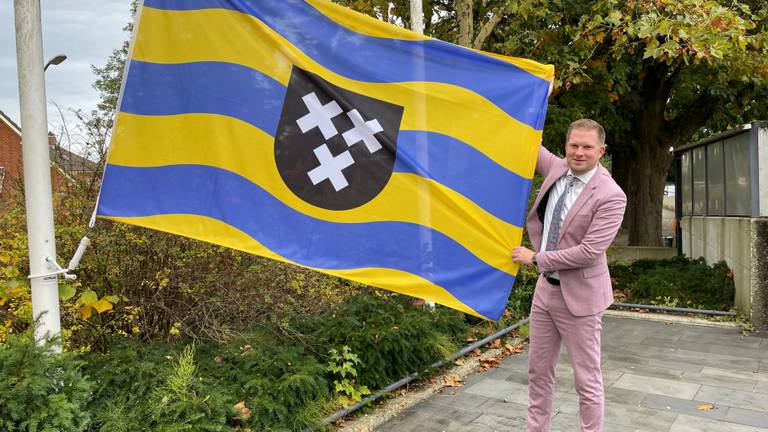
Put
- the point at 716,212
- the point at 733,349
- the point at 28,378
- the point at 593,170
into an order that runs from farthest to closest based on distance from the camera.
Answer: the point at 716,212 → the point at 733,349 → the point at 593,170 → the point at 28,378

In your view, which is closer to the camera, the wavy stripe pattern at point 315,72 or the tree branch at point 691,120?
the wavy stripe pattern at point 315,72

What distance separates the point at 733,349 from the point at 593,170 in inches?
182

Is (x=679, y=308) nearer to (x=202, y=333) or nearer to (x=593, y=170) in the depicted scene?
(x=593, y=170)

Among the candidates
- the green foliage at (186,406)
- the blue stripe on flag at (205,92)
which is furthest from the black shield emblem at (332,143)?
the green foliage at (186,406)

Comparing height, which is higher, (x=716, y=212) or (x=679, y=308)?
(x=716, y=212)

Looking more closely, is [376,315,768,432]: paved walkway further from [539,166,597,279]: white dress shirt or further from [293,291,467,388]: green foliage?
[539,166,597,279]: white dress shirt

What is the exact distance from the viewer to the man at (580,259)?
339cm

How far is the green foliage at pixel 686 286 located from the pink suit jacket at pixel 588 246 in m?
6.20

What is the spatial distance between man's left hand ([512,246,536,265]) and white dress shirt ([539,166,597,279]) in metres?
0.12

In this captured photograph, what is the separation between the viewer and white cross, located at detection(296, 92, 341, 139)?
11.7 ft

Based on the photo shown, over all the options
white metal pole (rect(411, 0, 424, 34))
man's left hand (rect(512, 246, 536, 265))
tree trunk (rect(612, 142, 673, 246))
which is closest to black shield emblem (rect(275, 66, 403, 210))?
man's left hand (rect(512, 246, 536, 265))

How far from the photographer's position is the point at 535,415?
3.80 m

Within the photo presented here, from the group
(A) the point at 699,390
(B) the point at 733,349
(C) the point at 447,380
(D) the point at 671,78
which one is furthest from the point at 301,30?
(D) the point at 671,78

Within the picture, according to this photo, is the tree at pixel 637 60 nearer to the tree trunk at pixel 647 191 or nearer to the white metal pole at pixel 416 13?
the tree trunk at pixel 647 191
